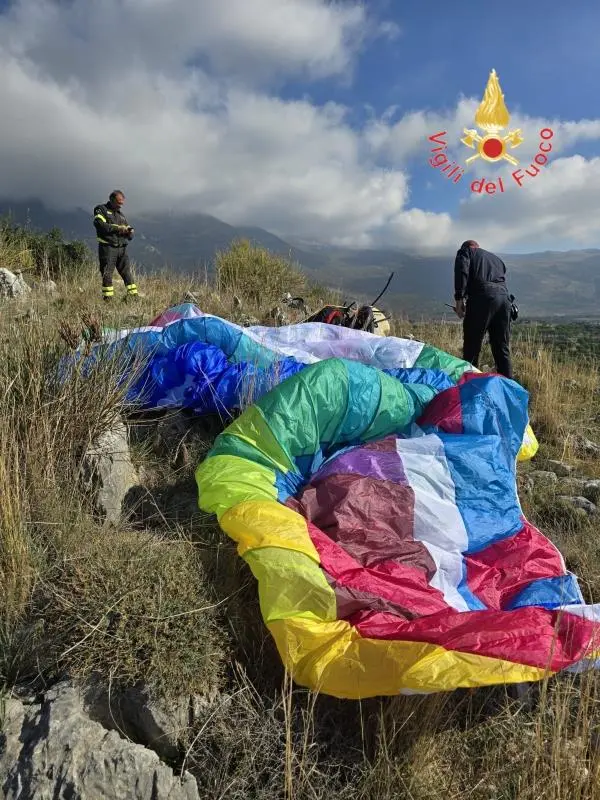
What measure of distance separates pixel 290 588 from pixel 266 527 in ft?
0.81

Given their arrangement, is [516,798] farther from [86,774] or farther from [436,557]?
[86,774]

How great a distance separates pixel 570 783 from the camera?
3.85ft

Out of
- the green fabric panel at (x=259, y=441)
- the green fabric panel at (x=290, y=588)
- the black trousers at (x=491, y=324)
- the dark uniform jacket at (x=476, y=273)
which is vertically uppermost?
the dark uniform jacket at (x=476, y=273)

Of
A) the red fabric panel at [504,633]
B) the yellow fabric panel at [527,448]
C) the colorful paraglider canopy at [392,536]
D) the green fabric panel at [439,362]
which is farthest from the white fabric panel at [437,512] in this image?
the green fabric panel at [439,362]

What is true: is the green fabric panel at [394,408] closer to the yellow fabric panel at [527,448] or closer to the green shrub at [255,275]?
the yellow fabric panel at [527,448]

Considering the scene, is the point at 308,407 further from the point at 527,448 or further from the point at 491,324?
the point at 491,324

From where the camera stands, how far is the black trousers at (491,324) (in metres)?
4.45

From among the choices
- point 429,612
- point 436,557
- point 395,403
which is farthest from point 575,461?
point 429,612

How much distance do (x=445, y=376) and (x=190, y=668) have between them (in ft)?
7.61

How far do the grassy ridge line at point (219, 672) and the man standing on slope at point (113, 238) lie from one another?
16.2 feet

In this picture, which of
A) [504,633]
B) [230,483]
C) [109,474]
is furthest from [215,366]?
[504,633]

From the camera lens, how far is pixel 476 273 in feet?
14.6

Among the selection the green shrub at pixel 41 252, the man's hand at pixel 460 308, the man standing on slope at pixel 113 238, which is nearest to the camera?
the man's hand at pixel 460 308

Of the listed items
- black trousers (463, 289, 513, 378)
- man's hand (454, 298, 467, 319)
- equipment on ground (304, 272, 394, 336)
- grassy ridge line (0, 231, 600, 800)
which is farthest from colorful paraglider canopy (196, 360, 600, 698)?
equipment on ground (304, 272, 394, 336)
